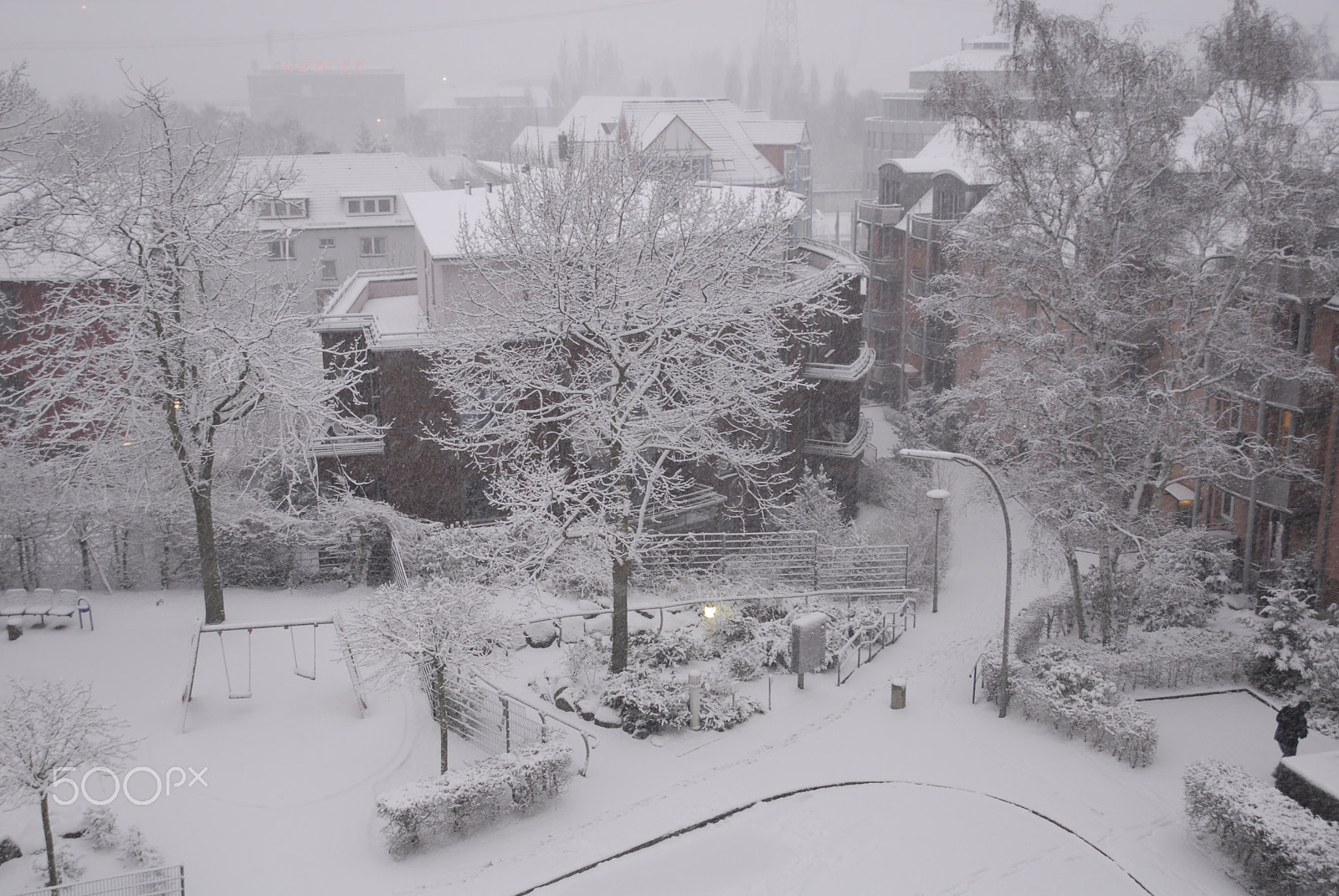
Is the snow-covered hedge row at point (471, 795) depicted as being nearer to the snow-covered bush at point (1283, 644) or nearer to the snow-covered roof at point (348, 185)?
the snow-covered bush at point (1283, 644)

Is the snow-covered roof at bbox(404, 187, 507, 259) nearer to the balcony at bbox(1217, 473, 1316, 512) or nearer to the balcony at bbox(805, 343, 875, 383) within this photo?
the balcony at bbox(805, 343, 875, 383)

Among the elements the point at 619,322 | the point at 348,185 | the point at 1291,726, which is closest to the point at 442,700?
the point at 619,322

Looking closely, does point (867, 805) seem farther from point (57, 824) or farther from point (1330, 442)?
point (1330, 442)

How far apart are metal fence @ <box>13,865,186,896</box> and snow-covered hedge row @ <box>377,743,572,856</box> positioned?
2563mm

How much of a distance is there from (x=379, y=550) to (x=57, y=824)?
34.3ft

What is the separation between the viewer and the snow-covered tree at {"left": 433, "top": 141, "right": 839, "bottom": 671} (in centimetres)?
1883

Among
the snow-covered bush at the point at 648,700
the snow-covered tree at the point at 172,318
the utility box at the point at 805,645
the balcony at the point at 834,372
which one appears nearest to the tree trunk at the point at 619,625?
the snow-covered bush at the point at 648,700

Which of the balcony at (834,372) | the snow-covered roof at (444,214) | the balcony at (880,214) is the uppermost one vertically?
the balcony at (880,214)

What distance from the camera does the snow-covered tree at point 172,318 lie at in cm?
1897

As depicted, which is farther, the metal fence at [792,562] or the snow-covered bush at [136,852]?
the metal fence at [792,562]

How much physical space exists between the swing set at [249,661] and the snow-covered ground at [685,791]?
17 cm

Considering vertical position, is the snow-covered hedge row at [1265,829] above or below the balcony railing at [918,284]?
below

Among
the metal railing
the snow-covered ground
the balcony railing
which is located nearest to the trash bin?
the snow-covered ground

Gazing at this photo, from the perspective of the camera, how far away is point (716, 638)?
20.3 m
